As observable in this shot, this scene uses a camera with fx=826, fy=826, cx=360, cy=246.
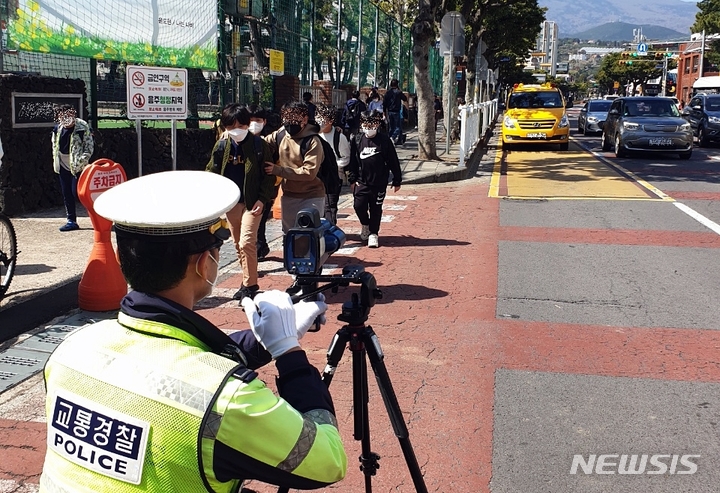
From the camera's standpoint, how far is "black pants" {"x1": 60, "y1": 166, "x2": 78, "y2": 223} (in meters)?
10.6

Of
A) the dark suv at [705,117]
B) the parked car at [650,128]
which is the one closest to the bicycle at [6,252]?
the parked car at [650,128]

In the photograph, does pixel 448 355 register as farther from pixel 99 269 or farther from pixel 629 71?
pixel 629 71

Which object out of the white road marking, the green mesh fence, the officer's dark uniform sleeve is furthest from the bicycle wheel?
the white road marking

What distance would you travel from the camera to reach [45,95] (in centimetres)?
1176

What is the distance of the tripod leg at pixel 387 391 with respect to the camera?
2.78 m

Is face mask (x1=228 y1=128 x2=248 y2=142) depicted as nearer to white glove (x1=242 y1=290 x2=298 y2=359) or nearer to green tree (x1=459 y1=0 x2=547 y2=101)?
white glove (x1=242 y1=290 x2=298 y2=359)

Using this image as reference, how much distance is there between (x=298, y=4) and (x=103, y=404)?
17670 mm

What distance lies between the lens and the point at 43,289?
770 cm

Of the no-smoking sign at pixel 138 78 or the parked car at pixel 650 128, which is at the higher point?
the no-smoking sign at pixel 138 78

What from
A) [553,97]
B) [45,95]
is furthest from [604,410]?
[553,97]

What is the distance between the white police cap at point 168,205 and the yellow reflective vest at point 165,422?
0.72 feet

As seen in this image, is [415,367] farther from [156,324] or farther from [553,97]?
[553,97]

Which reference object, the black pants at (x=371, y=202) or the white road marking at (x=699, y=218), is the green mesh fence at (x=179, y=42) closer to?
the black pants at (x=371, y=202)

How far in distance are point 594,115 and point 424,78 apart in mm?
16866
